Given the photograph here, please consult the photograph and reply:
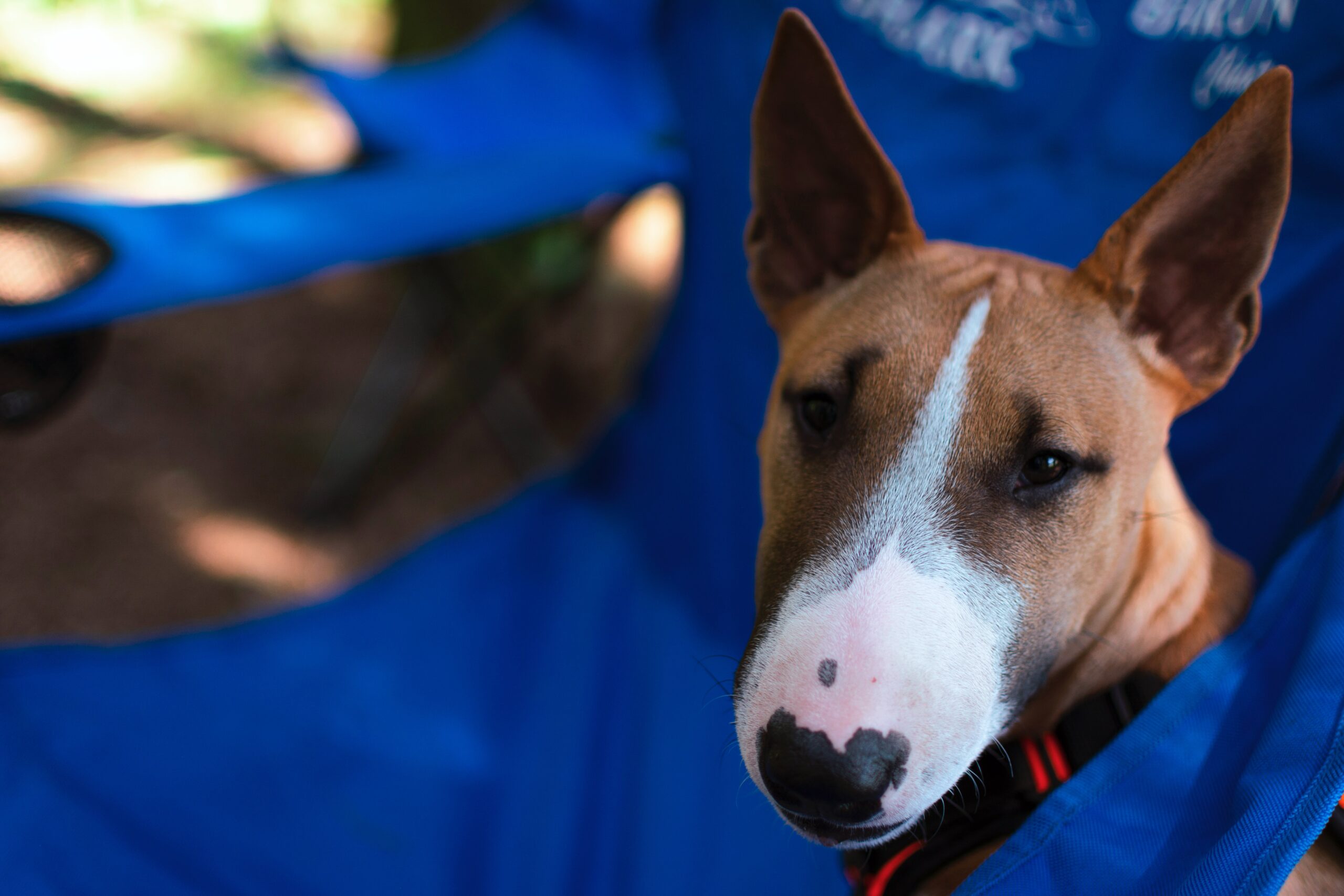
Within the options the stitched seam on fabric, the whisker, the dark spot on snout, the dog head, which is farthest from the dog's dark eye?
the stitched seam on fabric

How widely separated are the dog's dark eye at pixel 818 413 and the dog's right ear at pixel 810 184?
35 centimetres

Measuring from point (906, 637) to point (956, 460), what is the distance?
30cm

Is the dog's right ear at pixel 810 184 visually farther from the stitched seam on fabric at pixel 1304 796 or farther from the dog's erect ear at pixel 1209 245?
the stitched seam on fabric at pixel 1304 796

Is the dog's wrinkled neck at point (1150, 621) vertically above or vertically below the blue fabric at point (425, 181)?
below

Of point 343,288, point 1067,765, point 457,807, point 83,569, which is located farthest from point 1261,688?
point 343,288

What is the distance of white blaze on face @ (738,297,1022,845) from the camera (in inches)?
45.6

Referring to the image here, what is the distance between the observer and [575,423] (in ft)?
13.0

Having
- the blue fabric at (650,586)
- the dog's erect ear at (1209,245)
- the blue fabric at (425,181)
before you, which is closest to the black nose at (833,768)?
the blue fabric at (650,586)

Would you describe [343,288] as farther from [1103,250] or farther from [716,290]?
[1103,250]

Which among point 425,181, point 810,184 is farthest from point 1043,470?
point 425,181

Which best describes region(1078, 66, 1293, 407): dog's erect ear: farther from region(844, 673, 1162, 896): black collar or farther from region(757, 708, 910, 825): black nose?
region(757, 708, 910, 825): black nose

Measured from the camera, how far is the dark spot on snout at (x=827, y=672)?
3.81 feet

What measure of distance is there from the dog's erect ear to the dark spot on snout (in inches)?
32.4

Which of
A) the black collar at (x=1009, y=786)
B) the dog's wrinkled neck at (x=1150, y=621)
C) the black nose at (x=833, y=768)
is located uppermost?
the black nose at (x=833, y=768)
